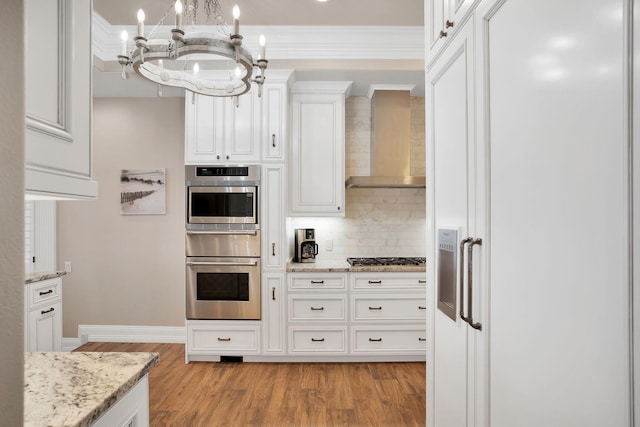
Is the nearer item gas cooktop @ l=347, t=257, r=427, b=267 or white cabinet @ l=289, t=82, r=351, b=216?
gas cooktop @ l=347, t=257, r=427, b=267

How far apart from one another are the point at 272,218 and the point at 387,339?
1.49 m

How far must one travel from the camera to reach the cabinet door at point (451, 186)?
1375mm

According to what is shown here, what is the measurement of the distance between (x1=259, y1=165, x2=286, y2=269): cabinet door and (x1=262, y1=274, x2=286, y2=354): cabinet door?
0.53 ft

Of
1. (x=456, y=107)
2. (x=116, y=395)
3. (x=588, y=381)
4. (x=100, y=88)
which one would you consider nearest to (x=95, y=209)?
(x=100, y=88)

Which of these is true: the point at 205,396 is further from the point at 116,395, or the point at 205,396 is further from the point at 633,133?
the point at 633,133

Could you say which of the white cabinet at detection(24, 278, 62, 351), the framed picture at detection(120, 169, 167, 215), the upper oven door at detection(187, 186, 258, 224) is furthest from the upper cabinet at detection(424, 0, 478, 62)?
the framed picture at detection(120, 169, 167, 215)

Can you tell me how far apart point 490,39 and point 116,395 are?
4.80ft

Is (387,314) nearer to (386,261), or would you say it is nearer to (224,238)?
(386,261)

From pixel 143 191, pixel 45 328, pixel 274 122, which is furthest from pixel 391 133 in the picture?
pixel 45 328

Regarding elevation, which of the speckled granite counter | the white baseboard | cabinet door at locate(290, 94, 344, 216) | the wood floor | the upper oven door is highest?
cabinet door at locate(290, 94, 344, 216)

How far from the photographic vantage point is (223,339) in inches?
137

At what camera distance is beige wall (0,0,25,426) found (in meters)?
0.45

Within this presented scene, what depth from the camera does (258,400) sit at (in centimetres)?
279

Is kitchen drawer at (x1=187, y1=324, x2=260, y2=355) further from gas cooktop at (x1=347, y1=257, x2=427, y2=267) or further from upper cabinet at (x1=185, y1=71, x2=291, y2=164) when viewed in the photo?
upper cabinet at (x1=185, y1=71, x2=291, y2=164)
